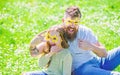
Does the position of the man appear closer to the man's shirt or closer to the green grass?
the man's shirt

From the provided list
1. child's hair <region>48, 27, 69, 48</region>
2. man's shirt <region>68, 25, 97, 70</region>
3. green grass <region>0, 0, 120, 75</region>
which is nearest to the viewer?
child's hair <region>48, 27, 69, 48</region>

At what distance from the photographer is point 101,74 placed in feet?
22.5

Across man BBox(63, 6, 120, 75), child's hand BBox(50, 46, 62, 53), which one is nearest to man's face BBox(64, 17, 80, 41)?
man BBox(63, 6, 120, 75)

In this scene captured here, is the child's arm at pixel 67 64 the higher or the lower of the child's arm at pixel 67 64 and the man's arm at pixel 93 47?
the lower

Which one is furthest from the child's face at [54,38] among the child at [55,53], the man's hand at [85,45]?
the man's hand at [85,45]

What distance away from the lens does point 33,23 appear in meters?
12.3

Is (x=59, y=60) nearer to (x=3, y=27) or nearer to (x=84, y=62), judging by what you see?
(x=84, y=62)

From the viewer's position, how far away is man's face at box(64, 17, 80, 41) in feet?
22.7

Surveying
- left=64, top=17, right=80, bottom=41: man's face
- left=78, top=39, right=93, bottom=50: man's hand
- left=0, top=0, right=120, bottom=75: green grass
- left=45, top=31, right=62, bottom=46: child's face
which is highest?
left=64, top=17, right=80, bottom=41: man's face

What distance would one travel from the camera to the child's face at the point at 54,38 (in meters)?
6.95

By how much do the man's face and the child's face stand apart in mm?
156

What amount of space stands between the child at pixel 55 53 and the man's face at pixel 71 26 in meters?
0.11

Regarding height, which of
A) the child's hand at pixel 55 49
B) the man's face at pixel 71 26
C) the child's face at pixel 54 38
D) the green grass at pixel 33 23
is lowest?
the green grass at pixel 33 23

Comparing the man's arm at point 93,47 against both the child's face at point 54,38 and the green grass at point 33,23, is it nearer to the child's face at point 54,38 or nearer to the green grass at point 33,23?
the child's face at point 54,38
